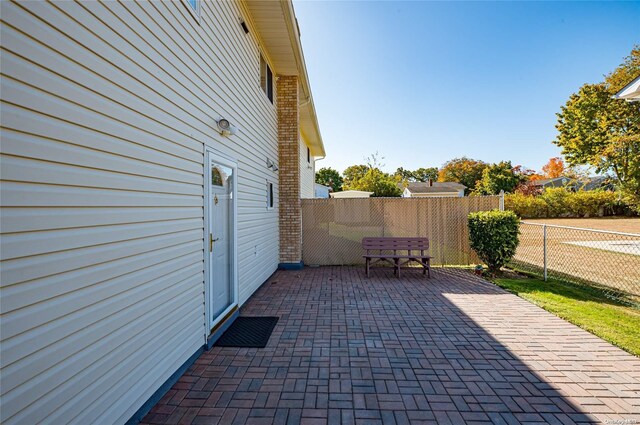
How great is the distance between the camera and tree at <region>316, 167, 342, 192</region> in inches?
1986

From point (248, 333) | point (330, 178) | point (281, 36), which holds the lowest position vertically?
point (248, 333)

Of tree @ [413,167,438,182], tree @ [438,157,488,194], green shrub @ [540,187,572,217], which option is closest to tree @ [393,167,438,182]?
tree @ [413,167,438,182]

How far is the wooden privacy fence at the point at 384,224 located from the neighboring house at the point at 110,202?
4200 mm

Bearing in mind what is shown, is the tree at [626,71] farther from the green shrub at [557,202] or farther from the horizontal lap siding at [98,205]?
the horizontal lap siding at [98,205]

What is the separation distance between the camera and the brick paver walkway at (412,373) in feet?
7.88

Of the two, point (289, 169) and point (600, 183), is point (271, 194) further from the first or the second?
point (600, 183)

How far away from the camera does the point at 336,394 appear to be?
2646mm

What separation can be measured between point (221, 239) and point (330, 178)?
48038 millimetres

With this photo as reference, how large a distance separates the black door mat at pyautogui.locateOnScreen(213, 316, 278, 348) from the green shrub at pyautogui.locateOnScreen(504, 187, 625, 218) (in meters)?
28.5

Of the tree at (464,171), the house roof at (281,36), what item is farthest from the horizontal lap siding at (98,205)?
the tree at (464,171)

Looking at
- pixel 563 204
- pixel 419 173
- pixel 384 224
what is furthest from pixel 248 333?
pixel 419 173

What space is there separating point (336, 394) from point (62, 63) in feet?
10.3

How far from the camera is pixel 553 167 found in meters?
46.8

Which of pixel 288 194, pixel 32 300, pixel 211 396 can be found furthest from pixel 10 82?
pixel 288 194
